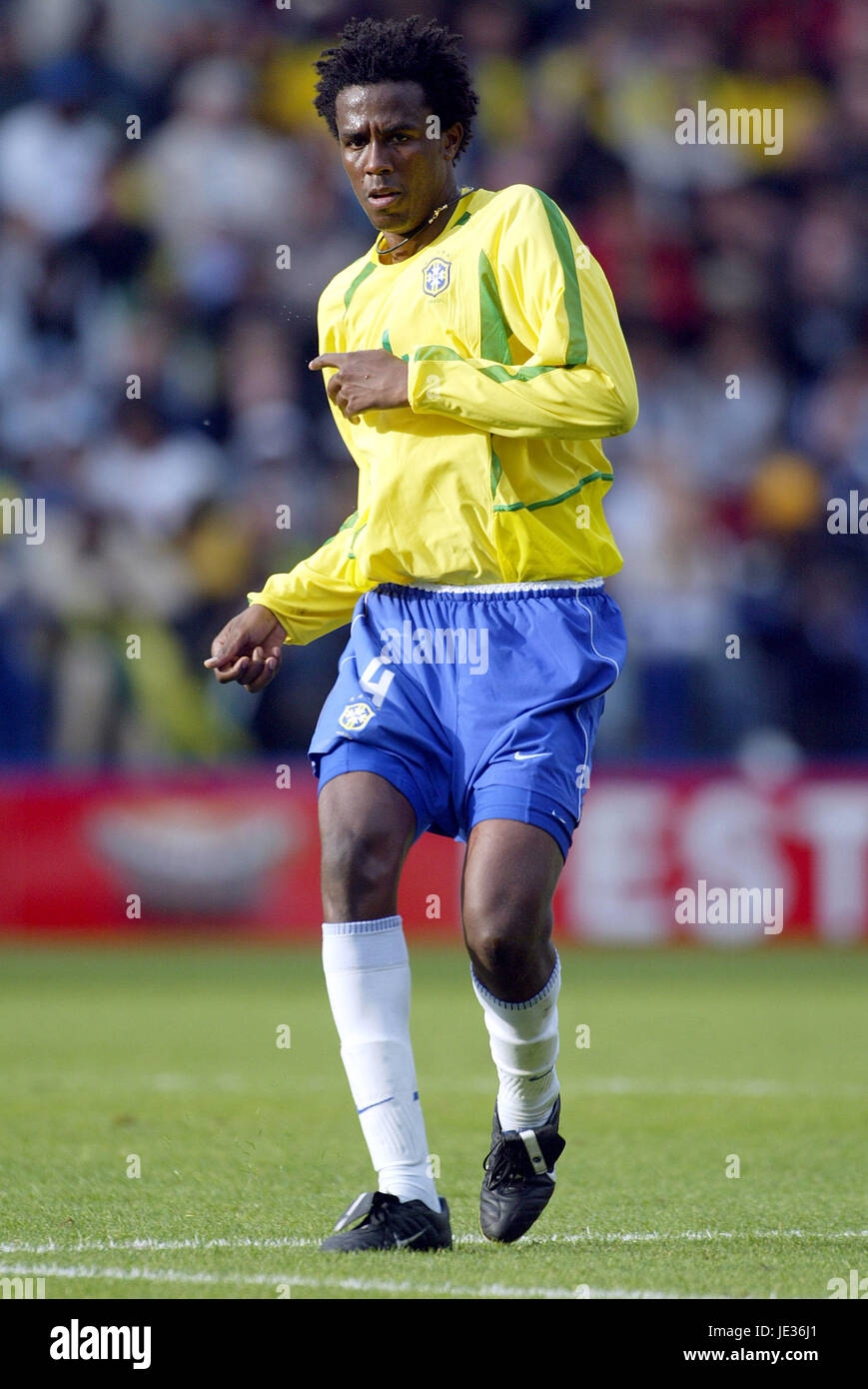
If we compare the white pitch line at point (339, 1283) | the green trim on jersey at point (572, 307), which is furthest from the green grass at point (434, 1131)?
the green trim on jersey at point (572, 307)

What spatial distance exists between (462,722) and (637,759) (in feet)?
23.6

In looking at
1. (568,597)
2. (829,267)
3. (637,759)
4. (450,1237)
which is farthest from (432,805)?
Answer: (829,267)

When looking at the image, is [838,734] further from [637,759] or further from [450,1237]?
[450,1237]

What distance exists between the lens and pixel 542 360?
4219 mm

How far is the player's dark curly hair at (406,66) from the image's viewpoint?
14.6 feet

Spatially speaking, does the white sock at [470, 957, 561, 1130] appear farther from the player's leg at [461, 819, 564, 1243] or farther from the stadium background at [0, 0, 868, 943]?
the stadium background at [0, 0, 868, 943]

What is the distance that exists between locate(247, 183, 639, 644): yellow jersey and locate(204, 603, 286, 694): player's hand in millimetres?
300

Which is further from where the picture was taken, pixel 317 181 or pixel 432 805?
pixel 317 181

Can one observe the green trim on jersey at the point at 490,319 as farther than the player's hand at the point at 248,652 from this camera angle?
No

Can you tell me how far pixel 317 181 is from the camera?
13211 mm

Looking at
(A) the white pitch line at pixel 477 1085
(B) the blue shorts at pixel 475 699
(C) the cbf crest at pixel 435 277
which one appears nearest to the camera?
(B) the blue shorts at pixel 475 699

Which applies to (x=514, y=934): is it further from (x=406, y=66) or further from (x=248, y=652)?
(x=406, y=66)

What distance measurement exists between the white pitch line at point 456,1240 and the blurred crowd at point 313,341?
274 inches

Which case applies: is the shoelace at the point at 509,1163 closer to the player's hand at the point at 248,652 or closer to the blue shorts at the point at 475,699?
the blue shorts at the point at 475,699
